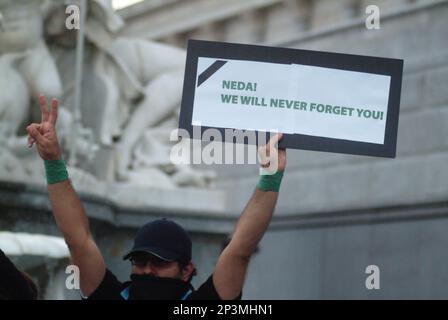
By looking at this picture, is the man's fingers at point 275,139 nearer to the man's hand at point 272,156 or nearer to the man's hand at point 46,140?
the man's hand at point 272,156

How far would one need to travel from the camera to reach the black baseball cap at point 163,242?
17.7 feet

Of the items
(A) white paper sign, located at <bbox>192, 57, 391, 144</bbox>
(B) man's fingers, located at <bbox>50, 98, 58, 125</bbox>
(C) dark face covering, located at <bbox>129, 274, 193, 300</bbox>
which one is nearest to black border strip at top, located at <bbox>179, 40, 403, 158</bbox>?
(A) white paper sign, located at <bbox>192, 57, 391, 144</bbox>

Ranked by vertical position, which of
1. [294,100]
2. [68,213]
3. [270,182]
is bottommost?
[68,213]

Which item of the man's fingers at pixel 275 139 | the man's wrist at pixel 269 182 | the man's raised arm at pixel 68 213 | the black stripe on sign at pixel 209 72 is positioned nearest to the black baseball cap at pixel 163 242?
the man's raised arm at pixel 68 213

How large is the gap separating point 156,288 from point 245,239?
36 cm

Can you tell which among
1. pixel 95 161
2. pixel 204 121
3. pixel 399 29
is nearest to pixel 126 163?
pixel 95 161

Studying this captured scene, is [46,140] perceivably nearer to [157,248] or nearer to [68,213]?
[68,213]

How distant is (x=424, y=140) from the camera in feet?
76.4

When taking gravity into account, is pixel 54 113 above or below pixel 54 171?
above

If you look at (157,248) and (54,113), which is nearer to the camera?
(157,248)

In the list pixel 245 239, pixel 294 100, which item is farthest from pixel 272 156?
pixel 294 100

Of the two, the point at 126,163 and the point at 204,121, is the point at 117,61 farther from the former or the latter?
the point at 204,121

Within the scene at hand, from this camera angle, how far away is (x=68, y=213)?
17.9 feet

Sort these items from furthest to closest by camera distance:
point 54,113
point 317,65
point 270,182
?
1. point 317,65
2. point 54,113
3. point 270,182
